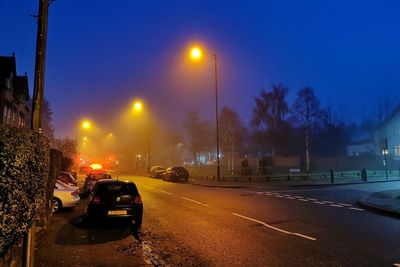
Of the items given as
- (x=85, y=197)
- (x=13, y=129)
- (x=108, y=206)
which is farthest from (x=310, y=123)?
(x=13, y=129)

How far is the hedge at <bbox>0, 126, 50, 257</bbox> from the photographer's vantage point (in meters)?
4.60

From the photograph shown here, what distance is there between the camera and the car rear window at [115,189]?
36.1ft

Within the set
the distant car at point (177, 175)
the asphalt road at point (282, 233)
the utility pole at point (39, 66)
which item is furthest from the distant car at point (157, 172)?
the utility pole at point (39, 66)

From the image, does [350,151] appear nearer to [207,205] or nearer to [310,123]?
A: [310,123]

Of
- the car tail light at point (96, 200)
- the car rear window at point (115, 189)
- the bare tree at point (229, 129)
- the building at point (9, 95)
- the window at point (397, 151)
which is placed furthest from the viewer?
the bare tree at point (229, 129)

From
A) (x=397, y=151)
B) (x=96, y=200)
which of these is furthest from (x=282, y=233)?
(x=397, y=151)

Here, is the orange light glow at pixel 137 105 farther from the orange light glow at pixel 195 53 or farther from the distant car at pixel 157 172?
the orange light glow at pixel 195 53

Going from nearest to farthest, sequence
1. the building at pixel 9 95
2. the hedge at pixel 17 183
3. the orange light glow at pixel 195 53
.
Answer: the hedge at pixel 17 183
the orange light glow at pixel 195 53
the building at pixel 9 95

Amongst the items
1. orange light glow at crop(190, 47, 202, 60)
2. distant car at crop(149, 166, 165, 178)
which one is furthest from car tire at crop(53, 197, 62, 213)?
distant car at crop(149, 166, 165, 178)

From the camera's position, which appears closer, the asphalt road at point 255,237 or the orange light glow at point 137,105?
the asphalt road at point 255,237

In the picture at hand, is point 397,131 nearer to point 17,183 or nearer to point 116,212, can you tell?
point 116,212

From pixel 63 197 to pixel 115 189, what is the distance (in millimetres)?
4735

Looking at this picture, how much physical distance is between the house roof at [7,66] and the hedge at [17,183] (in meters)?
25.9

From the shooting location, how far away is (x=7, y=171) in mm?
4723
